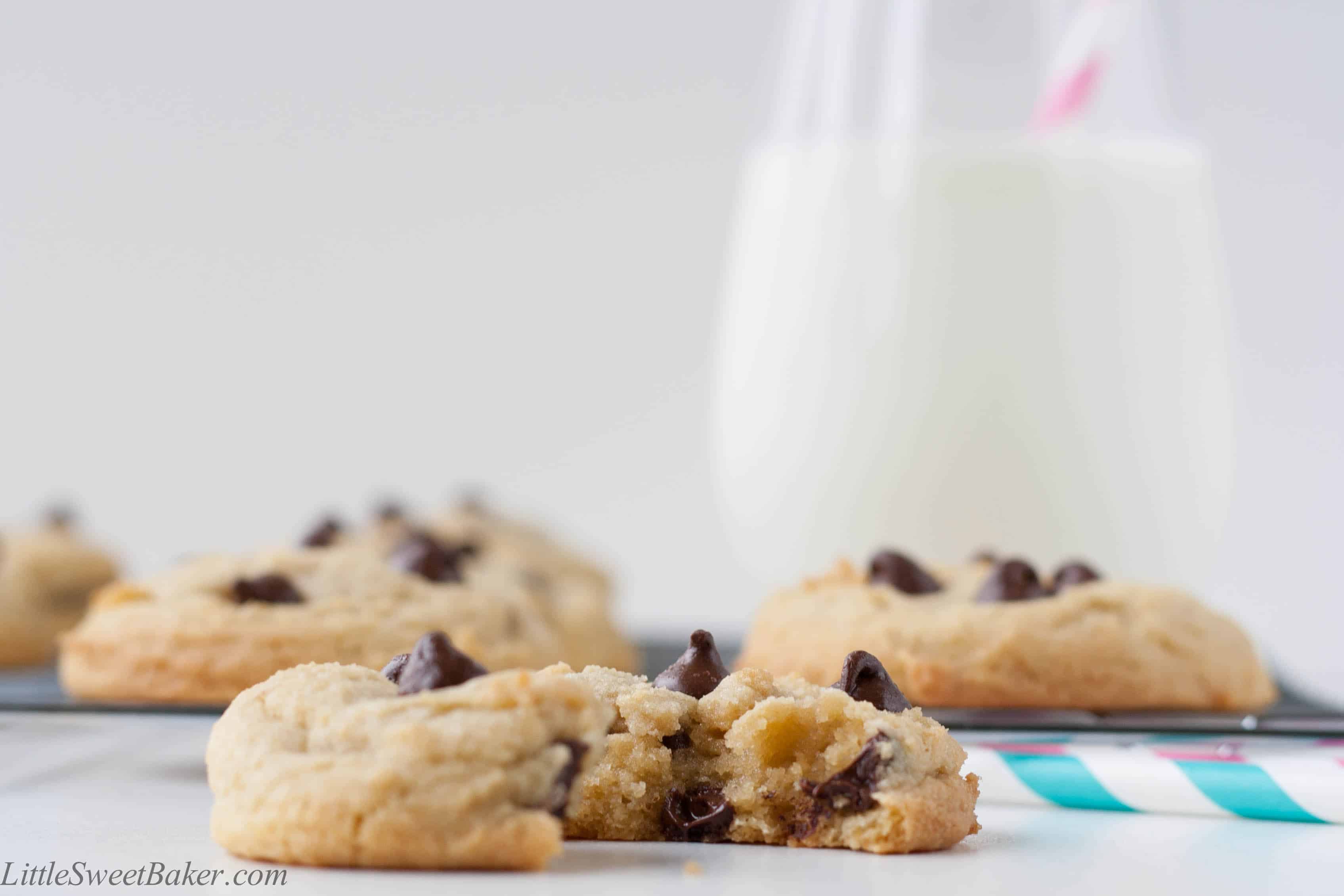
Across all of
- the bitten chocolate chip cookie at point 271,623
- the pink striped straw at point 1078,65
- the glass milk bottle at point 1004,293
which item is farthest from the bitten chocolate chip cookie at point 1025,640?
the pink striped straw at point 1078,65

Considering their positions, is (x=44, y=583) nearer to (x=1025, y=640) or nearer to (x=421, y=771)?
(x=1025, y=640)

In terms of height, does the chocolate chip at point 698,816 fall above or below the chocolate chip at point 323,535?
below

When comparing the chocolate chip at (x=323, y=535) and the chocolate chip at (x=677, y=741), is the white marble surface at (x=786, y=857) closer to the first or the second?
the chocolate chip at (x=677, y=741)

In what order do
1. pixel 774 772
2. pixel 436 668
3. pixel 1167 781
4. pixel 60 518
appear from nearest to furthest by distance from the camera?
1. pixel 436 668
2. pixel 774 772
3. pixel 1167 781
4. pixel 60 518

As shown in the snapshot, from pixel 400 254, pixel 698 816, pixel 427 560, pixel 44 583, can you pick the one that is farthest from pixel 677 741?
pixel 400 254

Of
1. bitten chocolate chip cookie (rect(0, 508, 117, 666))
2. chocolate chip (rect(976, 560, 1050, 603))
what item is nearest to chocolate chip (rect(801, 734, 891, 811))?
chocolate chip (rect(976, 560, 1050, 603))

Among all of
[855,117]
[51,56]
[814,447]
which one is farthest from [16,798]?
[51,56]

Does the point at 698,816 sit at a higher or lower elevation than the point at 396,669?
lower

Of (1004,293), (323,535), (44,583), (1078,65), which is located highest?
(1078,65)
